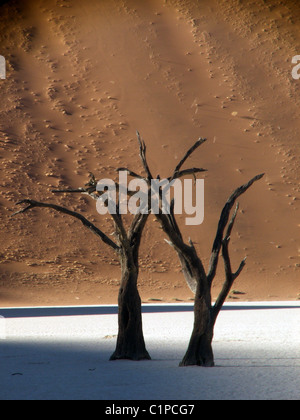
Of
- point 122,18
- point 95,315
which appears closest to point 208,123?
point 122,18

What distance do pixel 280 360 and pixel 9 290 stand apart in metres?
19.0

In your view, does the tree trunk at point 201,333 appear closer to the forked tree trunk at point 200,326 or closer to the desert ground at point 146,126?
the forked tree trunk at point 200,326

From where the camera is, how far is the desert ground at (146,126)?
1163 inches

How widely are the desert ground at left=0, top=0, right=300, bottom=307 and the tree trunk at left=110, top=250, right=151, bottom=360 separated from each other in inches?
593

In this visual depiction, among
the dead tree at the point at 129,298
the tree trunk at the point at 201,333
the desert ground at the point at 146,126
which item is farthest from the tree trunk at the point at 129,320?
the desert ground at the point at 146,126

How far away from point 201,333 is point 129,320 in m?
1.47

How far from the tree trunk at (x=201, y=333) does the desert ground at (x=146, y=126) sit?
53.6 feet

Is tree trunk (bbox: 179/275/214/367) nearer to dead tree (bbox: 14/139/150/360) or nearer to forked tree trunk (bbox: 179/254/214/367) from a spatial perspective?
forked tree trunk (bbox: 179/254/214/367)

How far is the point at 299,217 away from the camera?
32875 mm

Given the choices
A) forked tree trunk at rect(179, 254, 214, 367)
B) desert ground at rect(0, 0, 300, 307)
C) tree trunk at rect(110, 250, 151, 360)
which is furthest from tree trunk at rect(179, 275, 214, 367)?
desert ground at rect(0, 0, 300, 307)

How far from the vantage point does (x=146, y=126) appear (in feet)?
124

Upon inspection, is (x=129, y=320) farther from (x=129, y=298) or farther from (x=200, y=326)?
(x=200, y=326)

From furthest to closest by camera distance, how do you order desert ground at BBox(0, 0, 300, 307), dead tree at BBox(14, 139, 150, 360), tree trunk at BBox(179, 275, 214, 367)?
1. desert ground at BBox(0, 0, 300, 307)
2. dead tree at BBox(14, 139, 150, 360)
3. tree trunk at BBox(179, 275, 214, 367)

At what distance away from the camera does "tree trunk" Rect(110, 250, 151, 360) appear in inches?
380
